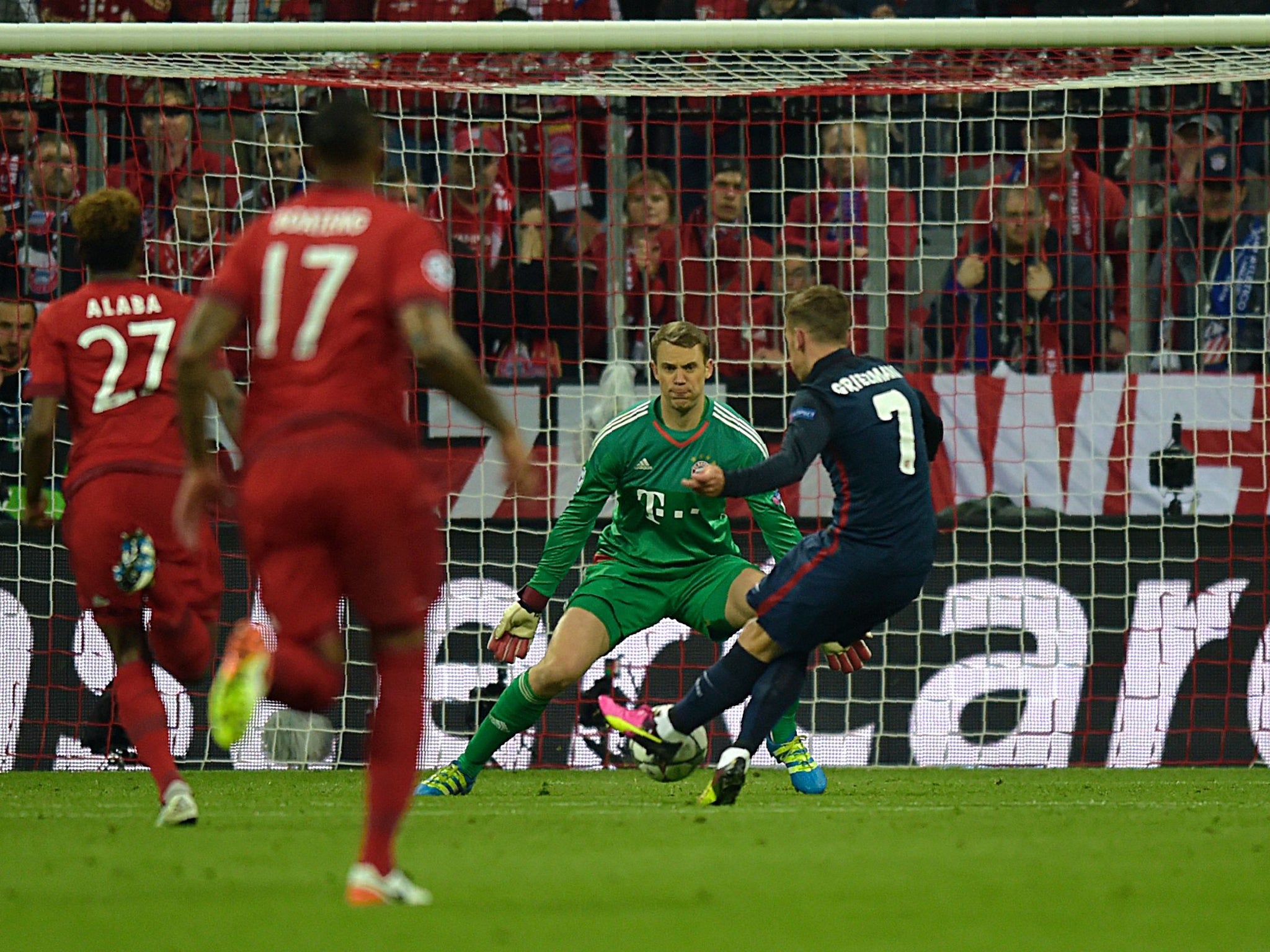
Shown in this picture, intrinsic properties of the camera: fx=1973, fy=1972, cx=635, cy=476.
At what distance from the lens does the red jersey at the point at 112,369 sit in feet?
19.2

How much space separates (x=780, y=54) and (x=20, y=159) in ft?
13.4

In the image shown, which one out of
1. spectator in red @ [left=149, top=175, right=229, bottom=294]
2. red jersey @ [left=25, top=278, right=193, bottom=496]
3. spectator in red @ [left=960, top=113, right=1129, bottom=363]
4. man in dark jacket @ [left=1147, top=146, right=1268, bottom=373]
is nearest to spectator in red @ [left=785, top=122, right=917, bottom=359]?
spectator in red @ [left=960, top=113, right=1129, bottom=363]

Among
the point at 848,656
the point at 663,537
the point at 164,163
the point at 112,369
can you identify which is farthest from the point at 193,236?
the point at 848,656

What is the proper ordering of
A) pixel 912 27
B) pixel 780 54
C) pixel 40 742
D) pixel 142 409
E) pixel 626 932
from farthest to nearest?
1. pixel 40 742
2. pixel 780 54
3. pixel 912 27
4. pixel 142 409
5. pixel 626 932

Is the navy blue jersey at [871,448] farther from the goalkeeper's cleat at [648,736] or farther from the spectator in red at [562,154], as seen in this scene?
the spectator in red at [562,154]

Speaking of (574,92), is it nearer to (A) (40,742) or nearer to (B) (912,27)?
(B) (912,27)

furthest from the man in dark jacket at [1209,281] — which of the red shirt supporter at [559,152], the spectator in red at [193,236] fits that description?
the spectator in red at [193,236]

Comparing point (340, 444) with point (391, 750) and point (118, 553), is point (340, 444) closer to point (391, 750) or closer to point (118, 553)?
point (391, 750)

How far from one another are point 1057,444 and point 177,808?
17.3ft

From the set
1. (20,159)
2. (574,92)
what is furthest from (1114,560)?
(20,159)

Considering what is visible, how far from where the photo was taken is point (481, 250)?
10.1 meters

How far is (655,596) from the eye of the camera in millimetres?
7602

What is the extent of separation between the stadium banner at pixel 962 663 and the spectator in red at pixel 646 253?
4.47 feet

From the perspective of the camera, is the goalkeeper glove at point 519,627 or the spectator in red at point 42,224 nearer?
the goalkeeper glove at point 519,627
